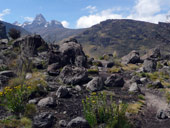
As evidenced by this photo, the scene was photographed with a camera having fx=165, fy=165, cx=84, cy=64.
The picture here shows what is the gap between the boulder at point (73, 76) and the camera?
10.6 metres

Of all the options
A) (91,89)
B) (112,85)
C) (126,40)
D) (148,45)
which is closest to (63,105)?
(91,89)

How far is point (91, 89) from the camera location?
944 centimetres

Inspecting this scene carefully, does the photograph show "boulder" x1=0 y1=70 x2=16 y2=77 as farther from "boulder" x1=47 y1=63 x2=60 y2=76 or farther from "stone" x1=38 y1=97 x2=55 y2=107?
"stone" x1=38 y1=97 x2=55 y2=107

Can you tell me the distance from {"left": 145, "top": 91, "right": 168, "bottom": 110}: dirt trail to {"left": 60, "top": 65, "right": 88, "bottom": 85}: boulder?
4.05 meters

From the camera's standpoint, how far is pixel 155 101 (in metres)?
8.62

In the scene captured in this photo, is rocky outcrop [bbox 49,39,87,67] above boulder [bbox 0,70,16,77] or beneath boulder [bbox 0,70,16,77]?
above

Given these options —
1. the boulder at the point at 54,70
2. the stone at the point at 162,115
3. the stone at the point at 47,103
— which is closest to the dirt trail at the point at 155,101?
the stone at the point at 162,115

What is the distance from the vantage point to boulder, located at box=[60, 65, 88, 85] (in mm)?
10570

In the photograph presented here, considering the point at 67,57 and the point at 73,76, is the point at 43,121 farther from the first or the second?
the point at 67,57

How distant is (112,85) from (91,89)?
1977mm

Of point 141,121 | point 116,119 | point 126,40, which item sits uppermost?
point 126,40

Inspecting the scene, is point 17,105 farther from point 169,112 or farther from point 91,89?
point 169,112

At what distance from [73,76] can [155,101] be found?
16.8 feet

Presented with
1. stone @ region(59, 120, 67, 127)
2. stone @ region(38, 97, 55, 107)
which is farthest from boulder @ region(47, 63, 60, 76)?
stone @ region(59, 120, 67, 127)
